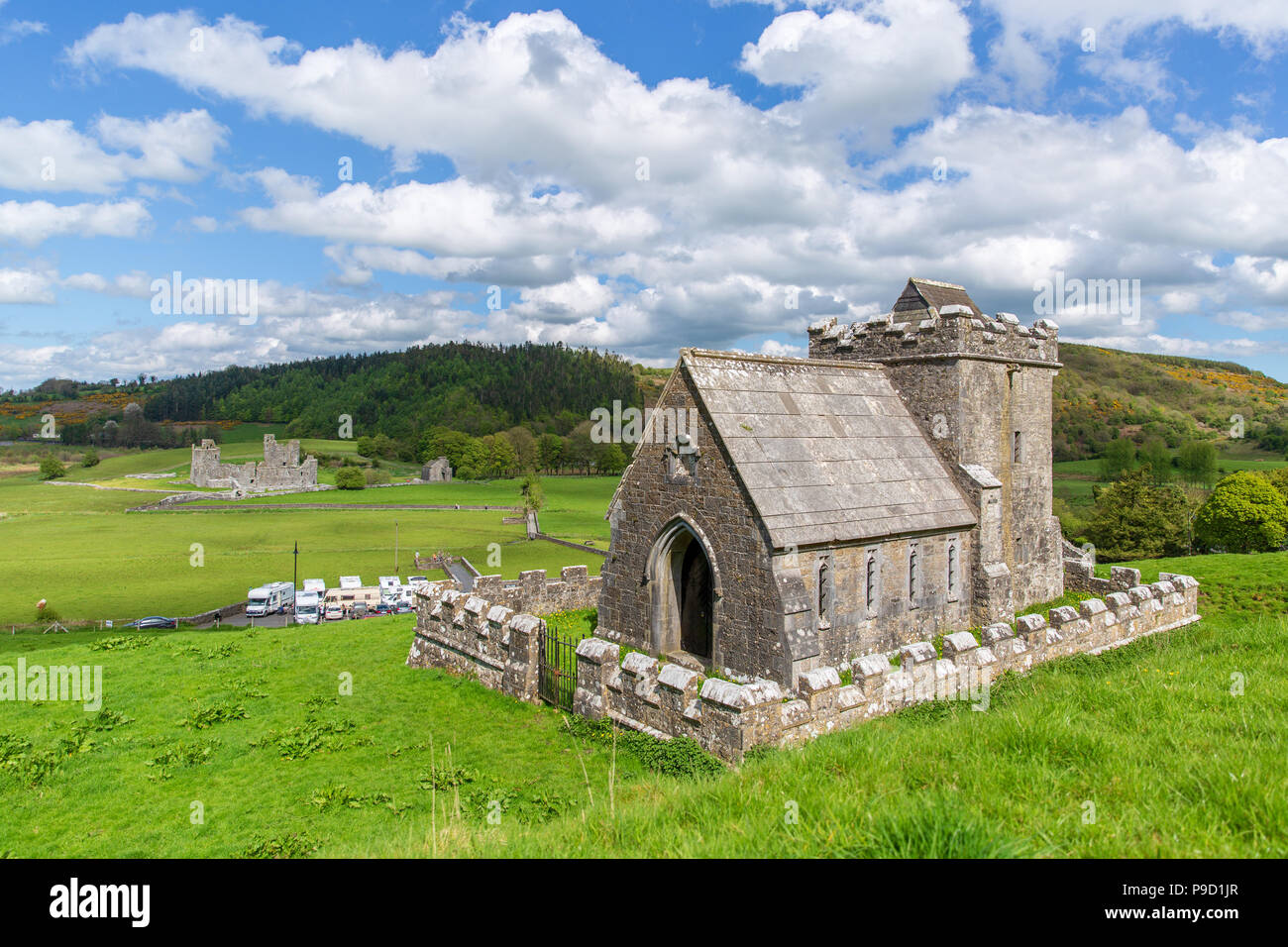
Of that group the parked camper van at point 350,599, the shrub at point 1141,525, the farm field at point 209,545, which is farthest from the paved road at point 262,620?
the shrub at point 1141,525

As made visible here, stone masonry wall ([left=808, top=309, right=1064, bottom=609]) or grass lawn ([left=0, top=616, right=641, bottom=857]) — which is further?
stone masonry wall ([left=808, top=309, right=1064, bottom=609])

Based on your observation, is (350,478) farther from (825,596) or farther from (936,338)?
(825,596)

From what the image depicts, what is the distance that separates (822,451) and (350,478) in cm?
11271

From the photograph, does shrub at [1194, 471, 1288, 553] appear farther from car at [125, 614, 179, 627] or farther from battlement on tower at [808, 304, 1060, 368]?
car at [125, 614, 179, 627]

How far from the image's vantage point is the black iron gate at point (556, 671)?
14315 millimetres

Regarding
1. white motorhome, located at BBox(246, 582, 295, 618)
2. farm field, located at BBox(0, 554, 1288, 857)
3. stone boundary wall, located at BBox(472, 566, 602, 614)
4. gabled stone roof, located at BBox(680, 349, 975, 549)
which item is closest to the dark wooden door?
gabled stone roof, located at BBox(680, 349, 975, 549)

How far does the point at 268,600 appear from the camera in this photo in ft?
141

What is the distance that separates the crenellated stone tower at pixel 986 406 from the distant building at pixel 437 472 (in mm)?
118584

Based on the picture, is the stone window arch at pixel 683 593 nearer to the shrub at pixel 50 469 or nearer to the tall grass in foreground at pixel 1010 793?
the tall grass in foreground at pixel 1010 793

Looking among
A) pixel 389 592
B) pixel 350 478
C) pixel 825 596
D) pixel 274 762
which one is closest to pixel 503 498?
pixel 350 478

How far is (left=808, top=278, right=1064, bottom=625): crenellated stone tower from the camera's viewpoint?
19875 millimetres

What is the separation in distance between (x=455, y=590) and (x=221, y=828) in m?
8.58

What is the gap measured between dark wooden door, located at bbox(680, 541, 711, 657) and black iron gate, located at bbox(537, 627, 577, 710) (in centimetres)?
356
